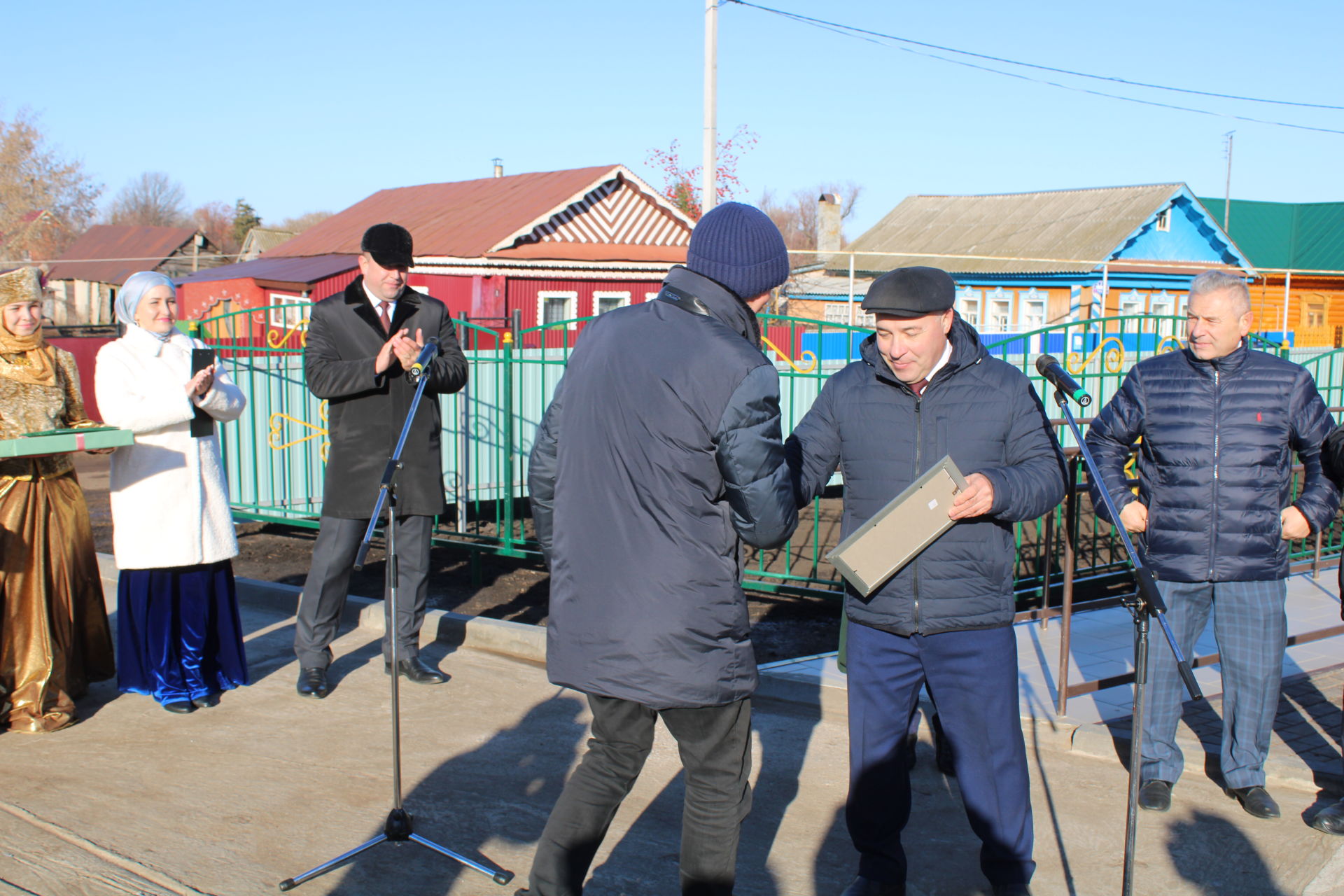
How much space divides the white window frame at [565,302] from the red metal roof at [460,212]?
4.18ft

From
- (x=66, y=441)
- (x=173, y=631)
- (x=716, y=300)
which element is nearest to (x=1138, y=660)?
(x=716, y=300)

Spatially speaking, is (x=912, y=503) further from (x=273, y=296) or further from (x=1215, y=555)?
(x=273, y=296)

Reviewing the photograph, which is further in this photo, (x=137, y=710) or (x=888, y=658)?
(x=137, y=710)

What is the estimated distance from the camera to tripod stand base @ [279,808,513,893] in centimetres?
299

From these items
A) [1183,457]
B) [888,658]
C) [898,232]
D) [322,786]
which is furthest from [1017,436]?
[898,232]

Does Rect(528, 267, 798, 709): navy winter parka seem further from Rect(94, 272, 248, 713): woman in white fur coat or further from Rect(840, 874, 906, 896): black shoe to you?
Rect(94, 272, 248, 713): woman in white fur coat

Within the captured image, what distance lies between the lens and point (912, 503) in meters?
2.78

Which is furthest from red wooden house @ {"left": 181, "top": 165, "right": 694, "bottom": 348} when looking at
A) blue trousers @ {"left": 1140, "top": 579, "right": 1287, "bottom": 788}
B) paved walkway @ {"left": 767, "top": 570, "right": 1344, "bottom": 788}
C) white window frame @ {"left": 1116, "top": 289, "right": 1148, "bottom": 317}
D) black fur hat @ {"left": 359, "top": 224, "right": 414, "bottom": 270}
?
blue trousers @ {"left": 1140, "top": 579, "right": 1287, "bottom": 788}

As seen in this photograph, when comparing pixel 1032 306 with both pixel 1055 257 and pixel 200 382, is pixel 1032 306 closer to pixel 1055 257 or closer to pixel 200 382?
pixel 1055 257

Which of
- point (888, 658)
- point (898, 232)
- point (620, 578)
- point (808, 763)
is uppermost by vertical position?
point (898, 232)

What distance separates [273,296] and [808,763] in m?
18.3

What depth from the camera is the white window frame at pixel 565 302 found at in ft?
A: 67.4

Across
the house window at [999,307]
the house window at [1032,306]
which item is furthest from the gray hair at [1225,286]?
the house window at [999,307]

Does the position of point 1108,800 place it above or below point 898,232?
below
